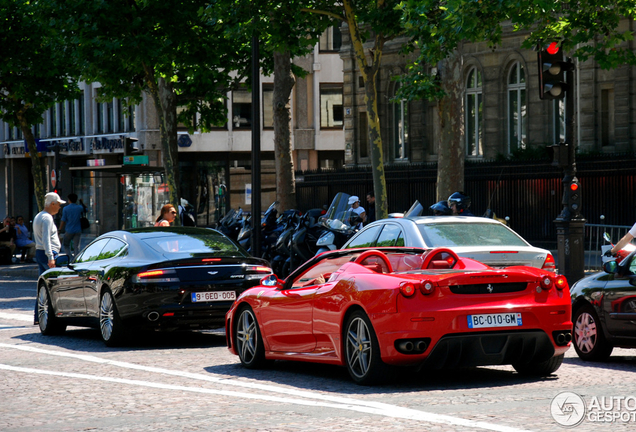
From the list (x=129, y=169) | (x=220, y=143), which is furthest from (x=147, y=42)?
(x=220, y=143)

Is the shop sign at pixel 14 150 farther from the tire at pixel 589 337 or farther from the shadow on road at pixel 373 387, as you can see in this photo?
the tire at pixel 589 337

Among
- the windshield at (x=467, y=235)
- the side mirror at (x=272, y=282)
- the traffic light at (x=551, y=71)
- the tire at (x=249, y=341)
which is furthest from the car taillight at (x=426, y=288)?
the traffic light at (x=551, y=71)

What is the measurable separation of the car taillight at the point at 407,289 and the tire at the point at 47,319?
7221 mm

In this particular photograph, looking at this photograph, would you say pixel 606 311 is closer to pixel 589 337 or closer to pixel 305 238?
pixel 589 337

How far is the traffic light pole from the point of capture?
16078 mm

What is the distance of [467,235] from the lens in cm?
1248

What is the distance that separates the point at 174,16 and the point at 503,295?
1825 centimetres

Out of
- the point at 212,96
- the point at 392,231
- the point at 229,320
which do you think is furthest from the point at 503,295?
the point at 212,96

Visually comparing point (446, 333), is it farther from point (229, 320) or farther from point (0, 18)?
point (0, 18)

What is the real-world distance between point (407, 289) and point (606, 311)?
3.07 m

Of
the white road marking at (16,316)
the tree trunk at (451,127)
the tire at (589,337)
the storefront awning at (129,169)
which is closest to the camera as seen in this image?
the tire at (589,337)

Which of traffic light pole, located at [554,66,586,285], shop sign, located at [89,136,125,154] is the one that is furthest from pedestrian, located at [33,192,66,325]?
shop sign, located at [89,136,125,154]

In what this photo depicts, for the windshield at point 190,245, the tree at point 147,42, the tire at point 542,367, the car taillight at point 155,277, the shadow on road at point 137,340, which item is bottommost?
the shadow on road at point 137,340

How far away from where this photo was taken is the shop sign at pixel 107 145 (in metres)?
52.1
